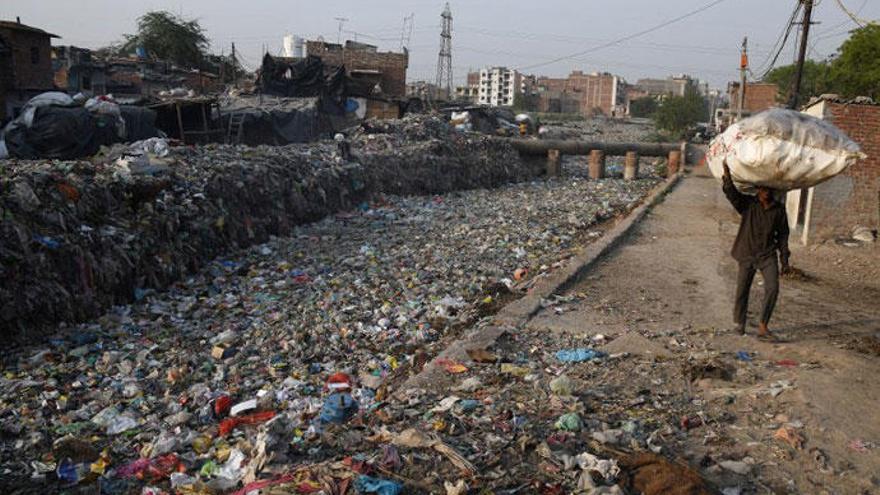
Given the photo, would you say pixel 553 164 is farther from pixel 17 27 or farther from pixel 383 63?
pixel 17 27

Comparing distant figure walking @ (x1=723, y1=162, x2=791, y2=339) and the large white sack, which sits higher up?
the large white sack

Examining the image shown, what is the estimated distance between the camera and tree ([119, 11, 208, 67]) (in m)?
38.1

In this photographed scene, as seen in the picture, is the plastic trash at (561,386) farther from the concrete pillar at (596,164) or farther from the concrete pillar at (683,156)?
the concrete pillar at (683,156)

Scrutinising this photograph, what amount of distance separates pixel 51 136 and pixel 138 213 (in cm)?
524

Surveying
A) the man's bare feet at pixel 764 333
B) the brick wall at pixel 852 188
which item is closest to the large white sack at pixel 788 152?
the man's bare feet at pixel 764 333

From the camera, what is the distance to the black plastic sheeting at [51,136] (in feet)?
37.0

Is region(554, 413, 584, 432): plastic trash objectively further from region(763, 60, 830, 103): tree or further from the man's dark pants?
region(763, 60, 830, 103): tree

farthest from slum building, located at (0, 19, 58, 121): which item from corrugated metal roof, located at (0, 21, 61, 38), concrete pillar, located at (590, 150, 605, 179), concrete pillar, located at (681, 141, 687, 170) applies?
concrete pillar, located at (681, 141, 687, 170)

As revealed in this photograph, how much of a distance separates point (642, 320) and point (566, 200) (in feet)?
30.7

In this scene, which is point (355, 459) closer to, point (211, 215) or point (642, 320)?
point (642, 320)

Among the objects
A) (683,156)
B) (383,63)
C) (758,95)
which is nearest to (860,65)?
(683,156)

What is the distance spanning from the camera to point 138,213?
291 inches

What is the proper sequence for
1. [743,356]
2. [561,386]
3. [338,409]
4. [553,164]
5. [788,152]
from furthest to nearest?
[553,164] → [788,152] → [743,356] → [561,386] → [338,409]

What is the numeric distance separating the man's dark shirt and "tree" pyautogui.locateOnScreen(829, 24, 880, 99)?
2238cm
